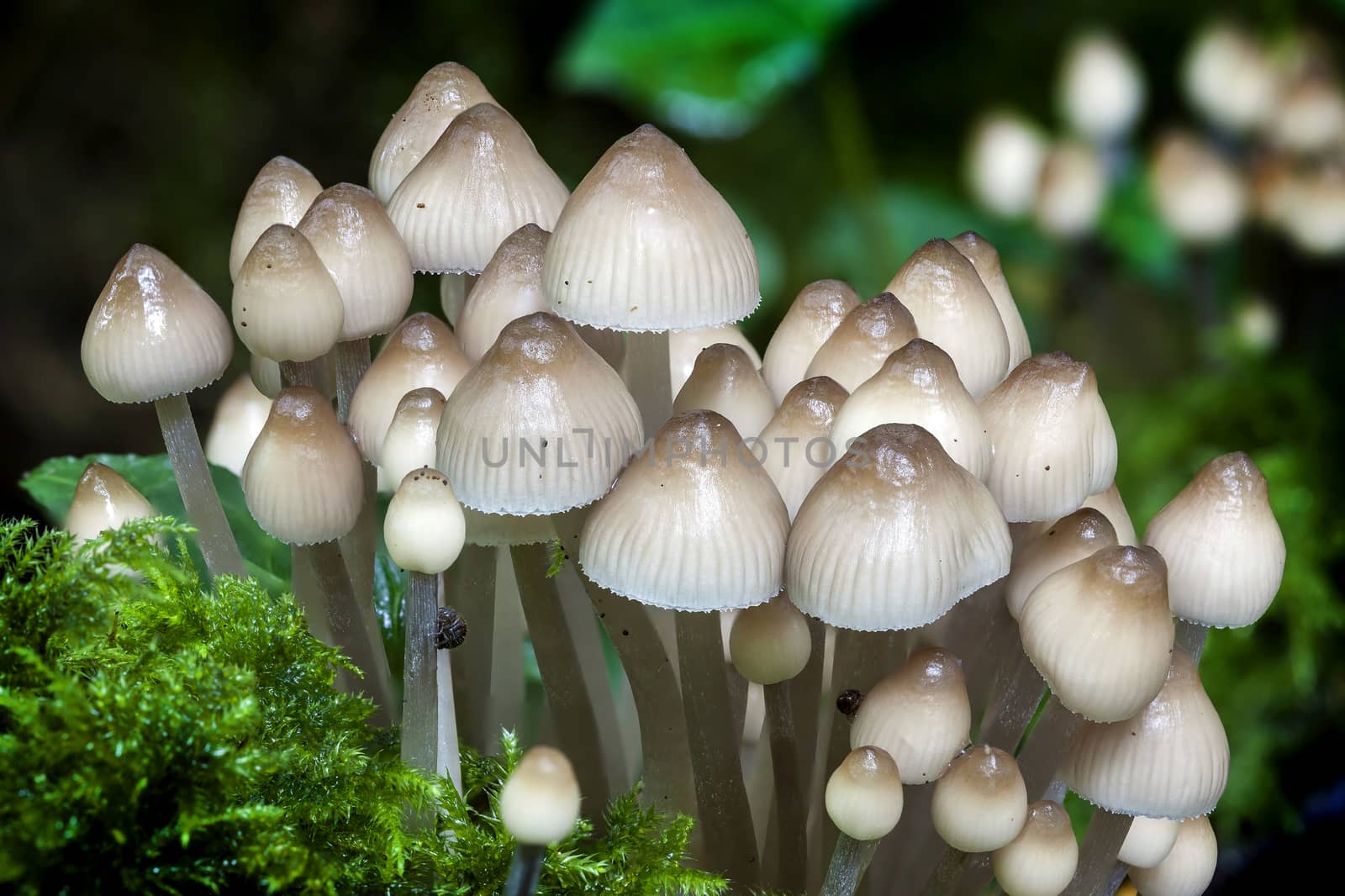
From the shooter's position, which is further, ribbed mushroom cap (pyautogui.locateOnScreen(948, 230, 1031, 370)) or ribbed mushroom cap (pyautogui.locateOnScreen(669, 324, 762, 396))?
ribbed mushroom cap (pyautogui.locateOnScreen(669, 324, 762, 396))

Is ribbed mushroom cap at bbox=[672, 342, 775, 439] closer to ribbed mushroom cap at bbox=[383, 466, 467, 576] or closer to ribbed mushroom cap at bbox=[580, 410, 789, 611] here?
ribbed mushroom cap at bbox=[580, 410, 789, 611]

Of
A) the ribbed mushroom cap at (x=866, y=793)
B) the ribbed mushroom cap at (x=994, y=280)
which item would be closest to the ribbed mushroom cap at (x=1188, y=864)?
the ribbed mushroom cap at (x=866, y=793)

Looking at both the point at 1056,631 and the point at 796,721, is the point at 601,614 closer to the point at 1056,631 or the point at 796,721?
the point at 796,721

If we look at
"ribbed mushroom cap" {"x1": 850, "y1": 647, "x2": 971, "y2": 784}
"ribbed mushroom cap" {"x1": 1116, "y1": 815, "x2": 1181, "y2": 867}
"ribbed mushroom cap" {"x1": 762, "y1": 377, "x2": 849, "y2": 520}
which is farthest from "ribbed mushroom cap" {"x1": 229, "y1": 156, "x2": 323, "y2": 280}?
"ribbed mushroom cap" {"x1": 1116, "y1": 815, "x2": 1181, "y2": 867}

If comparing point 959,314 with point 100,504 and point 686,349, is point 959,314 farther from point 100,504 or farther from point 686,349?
point 100,504

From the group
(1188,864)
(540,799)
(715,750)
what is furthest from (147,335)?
(1188,864)

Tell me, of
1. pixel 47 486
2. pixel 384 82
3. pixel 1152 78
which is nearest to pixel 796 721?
pixel 47 486

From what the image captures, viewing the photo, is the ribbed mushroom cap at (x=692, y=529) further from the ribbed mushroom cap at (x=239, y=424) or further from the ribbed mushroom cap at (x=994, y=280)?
the ribbed mushroom cap at (x=239, y=424)
